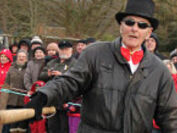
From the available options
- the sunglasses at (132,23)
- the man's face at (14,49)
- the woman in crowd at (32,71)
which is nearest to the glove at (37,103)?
the sunglasses at (132,23)

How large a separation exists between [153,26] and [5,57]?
469cm

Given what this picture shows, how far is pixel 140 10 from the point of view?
2748 millimetres

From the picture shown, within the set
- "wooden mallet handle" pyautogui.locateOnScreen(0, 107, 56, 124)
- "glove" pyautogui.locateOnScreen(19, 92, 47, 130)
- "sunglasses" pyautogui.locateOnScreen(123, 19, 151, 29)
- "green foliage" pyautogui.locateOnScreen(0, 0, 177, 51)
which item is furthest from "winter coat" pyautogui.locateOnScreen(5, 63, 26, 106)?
"green foliage" pyautogui.locateOnScreen(0, 0, 177, 51)

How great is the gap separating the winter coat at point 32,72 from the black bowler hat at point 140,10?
3.92 metres

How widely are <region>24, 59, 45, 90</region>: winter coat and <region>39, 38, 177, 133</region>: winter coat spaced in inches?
153

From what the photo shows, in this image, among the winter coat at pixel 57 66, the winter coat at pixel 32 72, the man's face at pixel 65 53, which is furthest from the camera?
the winter coat at pixel 32 72

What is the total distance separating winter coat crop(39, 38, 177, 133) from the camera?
8.44ft

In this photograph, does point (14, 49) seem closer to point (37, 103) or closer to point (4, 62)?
point (4, 62)

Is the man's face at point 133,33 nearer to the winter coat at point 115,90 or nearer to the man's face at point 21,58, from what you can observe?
the winter coat at point 115,90

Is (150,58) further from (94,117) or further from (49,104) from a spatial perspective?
(49,104)

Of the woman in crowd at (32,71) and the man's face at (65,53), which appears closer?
the man's face at (65,53)

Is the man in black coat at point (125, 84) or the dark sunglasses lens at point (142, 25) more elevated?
the dark sunglasses lens at point (142, 25)

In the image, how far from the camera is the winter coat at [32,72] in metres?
6.42

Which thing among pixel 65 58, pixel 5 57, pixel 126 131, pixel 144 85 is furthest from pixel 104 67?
pixel 5 57
